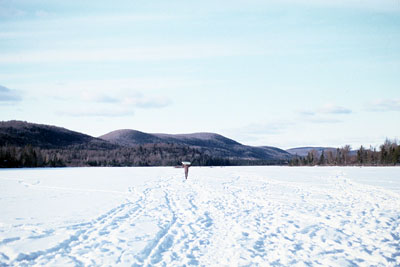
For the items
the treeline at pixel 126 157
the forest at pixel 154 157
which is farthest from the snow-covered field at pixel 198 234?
the treeline at pixel 126 157

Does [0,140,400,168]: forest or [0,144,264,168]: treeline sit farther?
[0,144,264,168]: treeline

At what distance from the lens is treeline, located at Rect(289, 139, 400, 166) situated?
97287 millimetres

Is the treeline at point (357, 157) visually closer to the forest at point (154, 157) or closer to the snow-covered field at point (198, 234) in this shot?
the forest at point (154, 157)

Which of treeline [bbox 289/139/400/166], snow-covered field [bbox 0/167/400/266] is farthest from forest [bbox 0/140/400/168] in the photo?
snow-covered field [bbox 0/167/400/266]

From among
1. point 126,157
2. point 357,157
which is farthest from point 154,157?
point 357,157

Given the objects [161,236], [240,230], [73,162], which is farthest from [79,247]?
[73,162]

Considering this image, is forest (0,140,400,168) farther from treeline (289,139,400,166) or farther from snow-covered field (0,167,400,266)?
snow-covered field (0,167,400,266)

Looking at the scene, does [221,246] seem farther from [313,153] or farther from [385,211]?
[313,153]

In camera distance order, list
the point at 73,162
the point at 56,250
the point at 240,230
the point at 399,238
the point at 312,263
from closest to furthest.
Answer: the point at 312,263 → the point at 56,250 → the point at 399,238 → the point at 240,230 → the point at 73,162

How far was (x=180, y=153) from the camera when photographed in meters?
166

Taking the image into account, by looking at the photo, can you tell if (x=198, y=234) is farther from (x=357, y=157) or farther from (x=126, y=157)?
(x=126, y=157)

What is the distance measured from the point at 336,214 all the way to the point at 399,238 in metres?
3.14

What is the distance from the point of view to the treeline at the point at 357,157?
319ft

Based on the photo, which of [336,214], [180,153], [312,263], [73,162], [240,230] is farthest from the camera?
Result: [180,153]
